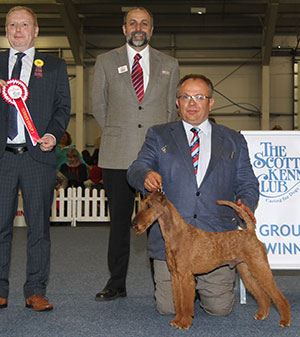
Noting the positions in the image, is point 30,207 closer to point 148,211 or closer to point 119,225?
point 119,225

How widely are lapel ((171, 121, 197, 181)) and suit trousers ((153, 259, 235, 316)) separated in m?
0.61

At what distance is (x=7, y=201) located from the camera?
304 centimetres

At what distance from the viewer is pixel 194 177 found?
295 cm

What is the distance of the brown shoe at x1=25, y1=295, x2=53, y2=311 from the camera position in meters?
3.06

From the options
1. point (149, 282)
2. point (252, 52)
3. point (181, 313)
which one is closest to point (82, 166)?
point (149, 282)

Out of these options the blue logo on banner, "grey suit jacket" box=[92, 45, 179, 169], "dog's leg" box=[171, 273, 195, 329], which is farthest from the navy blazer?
the blue logo on banner

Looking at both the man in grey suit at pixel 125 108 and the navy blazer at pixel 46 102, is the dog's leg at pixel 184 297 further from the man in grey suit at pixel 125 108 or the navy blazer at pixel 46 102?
the navy blazer at pixel 46 102

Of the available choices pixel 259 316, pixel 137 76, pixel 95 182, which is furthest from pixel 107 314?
pixel 95 182

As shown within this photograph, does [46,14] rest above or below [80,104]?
above

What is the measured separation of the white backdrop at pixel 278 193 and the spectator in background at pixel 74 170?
5.37 metres

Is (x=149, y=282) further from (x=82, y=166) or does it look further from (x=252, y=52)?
(x=252, y=52)

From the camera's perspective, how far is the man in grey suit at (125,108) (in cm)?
351

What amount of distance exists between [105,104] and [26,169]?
86 centimetres

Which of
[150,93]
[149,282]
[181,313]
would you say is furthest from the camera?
[149,282]
